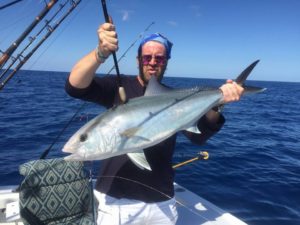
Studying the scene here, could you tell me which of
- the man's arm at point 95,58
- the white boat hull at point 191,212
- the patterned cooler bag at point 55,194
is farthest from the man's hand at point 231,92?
the white boat hull at point 191,212

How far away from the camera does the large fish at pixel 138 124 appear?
2.21 meters

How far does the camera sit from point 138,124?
2.30 m

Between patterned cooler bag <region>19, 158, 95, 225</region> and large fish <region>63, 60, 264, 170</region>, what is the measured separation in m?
1.88

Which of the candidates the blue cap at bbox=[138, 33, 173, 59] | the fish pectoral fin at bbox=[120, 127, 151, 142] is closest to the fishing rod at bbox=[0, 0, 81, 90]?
the blue cap at bbox=[138, 33, 173, 59]

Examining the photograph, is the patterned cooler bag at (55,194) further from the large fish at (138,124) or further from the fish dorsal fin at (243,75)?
the fish dorsal fin at (243,75)

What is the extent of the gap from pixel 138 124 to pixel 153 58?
1.02 metres

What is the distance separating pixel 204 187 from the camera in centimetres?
798

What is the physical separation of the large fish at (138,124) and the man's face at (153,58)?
0.54m

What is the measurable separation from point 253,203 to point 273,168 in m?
3.00

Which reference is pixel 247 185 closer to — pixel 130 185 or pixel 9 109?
pixel 130 185

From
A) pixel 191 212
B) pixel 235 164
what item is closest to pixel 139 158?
pixel 191 212

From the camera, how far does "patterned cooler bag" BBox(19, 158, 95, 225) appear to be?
3846mm

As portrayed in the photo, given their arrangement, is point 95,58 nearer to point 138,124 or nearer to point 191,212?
point 138,124

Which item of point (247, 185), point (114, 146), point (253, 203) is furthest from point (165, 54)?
point (247, 185)
